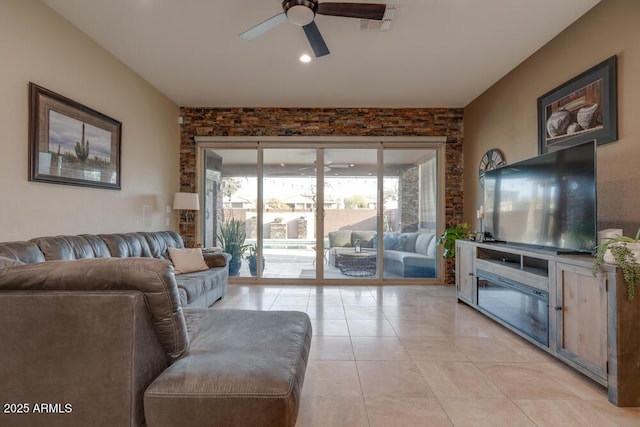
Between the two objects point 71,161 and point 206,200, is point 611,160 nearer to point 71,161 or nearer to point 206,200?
point 71,161

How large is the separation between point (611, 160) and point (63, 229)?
4.58 m

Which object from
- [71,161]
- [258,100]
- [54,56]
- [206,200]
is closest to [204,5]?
[54,56]

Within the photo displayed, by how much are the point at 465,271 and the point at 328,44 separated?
303cm

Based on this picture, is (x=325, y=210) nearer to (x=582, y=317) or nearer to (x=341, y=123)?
(x=341, y=123)

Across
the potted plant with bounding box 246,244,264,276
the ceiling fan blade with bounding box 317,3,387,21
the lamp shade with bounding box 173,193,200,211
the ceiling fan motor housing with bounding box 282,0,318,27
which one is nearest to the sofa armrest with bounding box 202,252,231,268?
the lamp shade with bounding box 173,193,200,211

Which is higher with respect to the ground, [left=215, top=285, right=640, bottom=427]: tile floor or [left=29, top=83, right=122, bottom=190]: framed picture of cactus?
[left=29, top=83, right=122, bottom=190]: framed picture of cactus

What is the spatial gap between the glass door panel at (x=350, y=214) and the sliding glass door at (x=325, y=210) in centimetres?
2

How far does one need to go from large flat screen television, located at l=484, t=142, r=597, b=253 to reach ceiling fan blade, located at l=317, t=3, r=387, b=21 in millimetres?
1810

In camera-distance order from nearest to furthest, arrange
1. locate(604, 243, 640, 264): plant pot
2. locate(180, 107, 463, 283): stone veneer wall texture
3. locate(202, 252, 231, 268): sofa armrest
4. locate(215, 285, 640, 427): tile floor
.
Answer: locate(215, 285, 640, 427): tile floor, locate(604, 243, 640, 264): plant pot, locate(202, 252, 231, 268): sofa armrest, locate(180, 107, 463, 283): stone veneer wall texture

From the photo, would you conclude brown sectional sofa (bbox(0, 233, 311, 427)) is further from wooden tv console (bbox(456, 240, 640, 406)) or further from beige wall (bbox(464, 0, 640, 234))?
beige wall (bbox(464, 0, 640, 234))

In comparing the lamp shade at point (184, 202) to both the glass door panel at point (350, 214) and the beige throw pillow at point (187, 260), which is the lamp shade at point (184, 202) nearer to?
the beige throw pillow at point (187, 260)

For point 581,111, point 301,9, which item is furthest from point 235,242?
point 581,111

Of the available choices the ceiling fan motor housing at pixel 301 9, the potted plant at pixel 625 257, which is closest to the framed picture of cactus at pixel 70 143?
the ceiling fan motor housing at pixel 301 9

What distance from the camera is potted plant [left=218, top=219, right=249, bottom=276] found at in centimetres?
524
